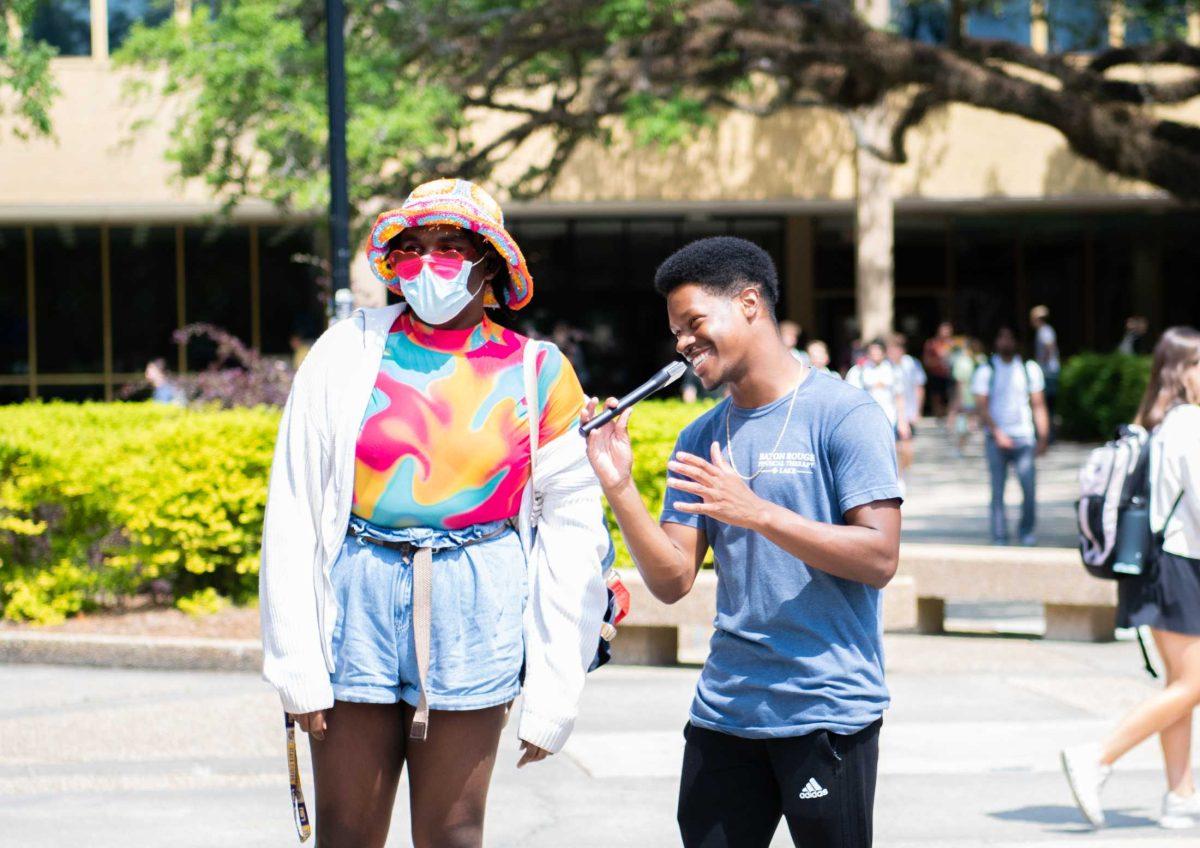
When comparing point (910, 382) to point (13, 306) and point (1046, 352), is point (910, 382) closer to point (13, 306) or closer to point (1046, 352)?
point (1046, 352)

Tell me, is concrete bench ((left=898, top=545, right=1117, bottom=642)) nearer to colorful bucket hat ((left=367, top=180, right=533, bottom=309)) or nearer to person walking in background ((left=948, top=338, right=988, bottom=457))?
colorful bucket hat ((left=367, top=180, right=533, bottom=309))

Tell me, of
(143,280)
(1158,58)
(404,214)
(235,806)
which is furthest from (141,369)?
(404,214)

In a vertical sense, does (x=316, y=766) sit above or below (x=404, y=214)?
below

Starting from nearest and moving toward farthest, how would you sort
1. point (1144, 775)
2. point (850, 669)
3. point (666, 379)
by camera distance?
point (666, 379), point (850, 669), point (1144, 775)

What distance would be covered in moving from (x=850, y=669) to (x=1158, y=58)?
12.2 metres

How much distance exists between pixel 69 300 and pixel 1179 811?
101 feet

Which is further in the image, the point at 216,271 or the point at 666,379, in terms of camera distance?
the point at 216,271

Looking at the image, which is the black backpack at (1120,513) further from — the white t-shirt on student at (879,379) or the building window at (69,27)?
the building window at (69,27)

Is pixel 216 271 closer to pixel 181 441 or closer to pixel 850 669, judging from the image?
pixel 181 441

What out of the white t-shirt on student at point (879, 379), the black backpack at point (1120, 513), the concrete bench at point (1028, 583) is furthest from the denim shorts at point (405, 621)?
the white t-shirt on student at point (879, 379)

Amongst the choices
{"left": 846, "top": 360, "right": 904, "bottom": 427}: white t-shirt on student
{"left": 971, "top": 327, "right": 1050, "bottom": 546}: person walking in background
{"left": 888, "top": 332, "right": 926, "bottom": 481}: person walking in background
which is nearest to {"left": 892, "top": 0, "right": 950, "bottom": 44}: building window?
{"left": 888, "top": 332, "right": 926, "bottom": 481}: person walking in background

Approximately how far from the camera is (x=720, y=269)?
3.64 meters

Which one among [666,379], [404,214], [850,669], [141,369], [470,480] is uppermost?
[404,214]

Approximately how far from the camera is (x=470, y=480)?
3.73 meters
